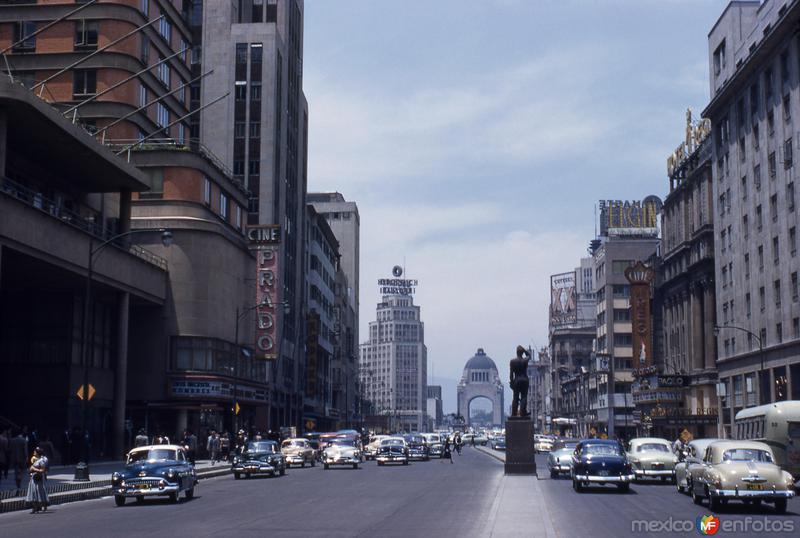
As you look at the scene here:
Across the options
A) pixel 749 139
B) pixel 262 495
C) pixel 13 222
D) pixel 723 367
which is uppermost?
pixel 749 139

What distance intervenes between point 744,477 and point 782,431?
560 inches

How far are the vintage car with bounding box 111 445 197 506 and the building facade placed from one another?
4604cm

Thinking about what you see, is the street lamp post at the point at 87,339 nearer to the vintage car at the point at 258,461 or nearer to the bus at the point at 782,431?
the vintage car at the point at 258,461

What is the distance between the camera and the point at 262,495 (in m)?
33.8

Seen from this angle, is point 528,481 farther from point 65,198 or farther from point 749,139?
point 749,139

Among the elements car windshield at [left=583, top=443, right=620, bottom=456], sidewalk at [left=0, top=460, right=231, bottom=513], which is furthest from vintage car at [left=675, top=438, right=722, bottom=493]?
sidewalk at [left=0, top=460, right=231, bottom=513]

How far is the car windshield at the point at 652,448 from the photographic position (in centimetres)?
4016

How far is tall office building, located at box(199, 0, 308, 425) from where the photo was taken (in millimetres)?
98125

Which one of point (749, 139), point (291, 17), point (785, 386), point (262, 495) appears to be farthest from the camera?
point (291, 17)

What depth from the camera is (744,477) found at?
24.9 meters

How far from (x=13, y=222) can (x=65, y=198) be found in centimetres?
1594

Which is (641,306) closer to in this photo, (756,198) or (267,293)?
(756,198)

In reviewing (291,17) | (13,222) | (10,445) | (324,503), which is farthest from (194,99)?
(324,503)

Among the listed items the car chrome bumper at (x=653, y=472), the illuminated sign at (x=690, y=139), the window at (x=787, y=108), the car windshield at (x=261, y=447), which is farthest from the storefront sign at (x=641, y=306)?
the car chrome bumper at (x=653, y=472)
